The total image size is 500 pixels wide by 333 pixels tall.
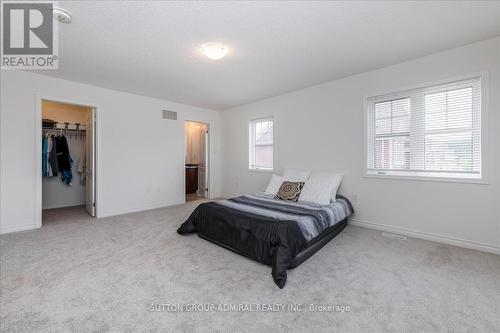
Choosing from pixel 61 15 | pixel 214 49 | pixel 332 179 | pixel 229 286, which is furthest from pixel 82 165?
pixel 332 179

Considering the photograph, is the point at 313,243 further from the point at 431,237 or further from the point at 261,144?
the point at 261,144

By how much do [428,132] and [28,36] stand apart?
5.09 meters

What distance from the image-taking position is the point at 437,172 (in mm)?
2951

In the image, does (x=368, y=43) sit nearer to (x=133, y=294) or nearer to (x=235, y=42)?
(x=235, y=42)

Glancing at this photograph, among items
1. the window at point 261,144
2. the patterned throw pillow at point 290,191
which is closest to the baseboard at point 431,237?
the patterned throw pillow at point 290,191

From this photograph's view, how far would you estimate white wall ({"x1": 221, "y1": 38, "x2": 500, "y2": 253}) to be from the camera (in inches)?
102

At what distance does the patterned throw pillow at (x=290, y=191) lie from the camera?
11.8 ft

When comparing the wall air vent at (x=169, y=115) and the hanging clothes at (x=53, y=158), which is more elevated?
the wall air vent at (x=169, y=115)

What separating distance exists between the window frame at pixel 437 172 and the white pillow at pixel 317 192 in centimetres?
68

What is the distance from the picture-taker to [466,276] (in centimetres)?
208

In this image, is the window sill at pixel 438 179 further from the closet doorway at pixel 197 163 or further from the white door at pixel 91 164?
the white door at pixel 91 164

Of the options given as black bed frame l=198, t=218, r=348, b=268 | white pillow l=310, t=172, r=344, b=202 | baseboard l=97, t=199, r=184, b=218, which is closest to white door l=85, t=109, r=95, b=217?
baseboard l=97, t=199, r=184, b=218

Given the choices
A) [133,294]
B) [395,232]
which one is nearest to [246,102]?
[395,232]

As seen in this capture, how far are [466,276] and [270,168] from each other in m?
3.51
